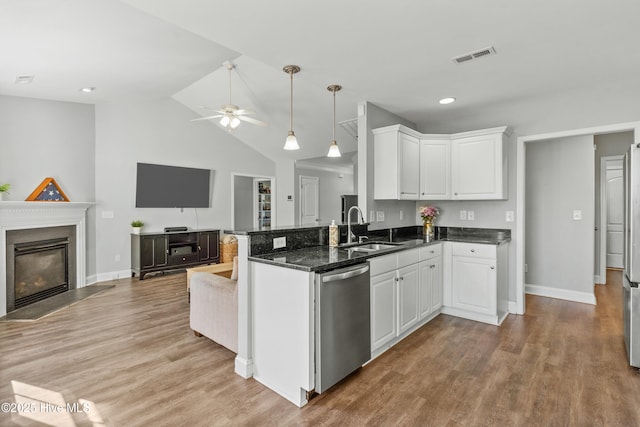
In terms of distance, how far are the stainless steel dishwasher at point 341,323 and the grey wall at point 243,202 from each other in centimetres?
664

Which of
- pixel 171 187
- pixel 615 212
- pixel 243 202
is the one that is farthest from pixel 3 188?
pixel 615 212

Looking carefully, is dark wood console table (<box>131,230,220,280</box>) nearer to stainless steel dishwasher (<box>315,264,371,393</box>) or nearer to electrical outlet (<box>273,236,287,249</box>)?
electrical outlet (<box>273,236,287,249</box>)

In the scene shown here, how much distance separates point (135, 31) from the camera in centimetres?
313

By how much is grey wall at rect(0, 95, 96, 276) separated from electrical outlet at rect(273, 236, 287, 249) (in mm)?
4127

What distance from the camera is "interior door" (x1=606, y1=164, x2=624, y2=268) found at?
6211 mm

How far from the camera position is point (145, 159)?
19.1ft

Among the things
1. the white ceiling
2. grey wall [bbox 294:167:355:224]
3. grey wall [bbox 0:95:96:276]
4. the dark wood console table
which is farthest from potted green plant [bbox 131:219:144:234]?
grey wall [bbox 294:167:355:224]

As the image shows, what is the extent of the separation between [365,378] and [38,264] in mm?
4591

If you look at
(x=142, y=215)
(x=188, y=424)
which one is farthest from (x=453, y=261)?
(x=142, y=215)

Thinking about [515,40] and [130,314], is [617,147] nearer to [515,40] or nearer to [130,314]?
[515,40]

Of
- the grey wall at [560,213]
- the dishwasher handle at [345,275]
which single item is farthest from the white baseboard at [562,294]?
the dishwasher handle at [345,275]

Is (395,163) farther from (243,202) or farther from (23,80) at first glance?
(243,202)

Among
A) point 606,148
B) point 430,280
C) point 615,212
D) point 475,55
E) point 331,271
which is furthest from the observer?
point 615,212

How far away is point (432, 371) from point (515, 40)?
252 cm
